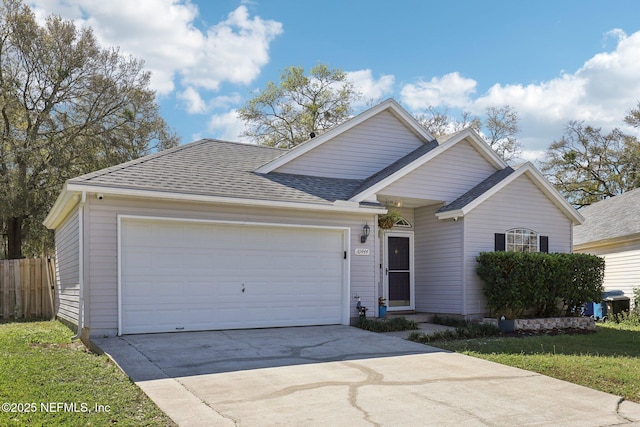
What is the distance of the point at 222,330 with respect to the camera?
36.8 feet

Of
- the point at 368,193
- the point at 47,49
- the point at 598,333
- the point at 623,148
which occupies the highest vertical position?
the point at 47,49

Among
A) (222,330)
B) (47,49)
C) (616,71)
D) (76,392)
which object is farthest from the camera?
(616,71)

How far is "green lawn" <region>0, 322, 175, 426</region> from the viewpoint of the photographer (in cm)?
543

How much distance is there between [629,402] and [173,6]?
13.3 m

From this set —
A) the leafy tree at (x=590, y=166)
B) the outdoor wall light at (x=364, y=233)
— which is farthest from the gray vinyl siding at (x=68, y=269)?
the leafy tree at (x=590, y=166)

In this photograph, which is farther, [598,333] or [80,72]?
[80,72]

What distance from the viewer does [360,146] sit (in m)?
15.1

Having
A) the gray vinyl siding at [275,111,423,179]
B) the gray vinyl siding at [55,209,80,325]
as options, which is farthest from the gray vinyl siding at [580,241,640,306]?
the gray vinyl siding at [55,209,80,325]

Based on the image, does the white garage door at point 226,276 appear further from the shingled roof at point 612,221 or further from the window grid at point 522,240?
the shingled roof at point 612,221

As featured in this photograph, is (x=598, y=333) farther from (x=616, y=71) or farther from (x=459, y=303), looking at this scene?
(x=616, y=71)

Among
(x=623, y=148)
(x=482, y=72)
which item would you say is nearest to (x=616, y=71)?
(x=623, y=148)

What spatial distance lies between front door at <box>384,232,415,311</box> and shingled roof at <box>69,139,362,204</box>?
1.87 metres

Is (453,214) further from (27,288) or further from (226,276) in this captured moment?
(27,288)

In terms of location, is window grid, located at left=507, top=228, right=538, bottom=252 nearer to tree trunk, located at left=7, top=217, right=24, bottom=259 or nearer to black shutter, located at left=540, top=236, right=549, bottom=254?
black shutter, located at left=540, top=236, right=549, bottom=254
